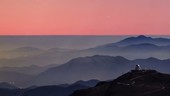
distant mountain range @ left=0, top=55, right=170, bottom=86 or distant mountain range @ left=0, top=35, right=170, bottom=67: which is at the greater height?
distant mountain range @ left=0, top=35, right=170, bottom=67

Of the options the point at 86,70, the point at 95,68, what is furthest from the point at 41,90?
the point at 95,68

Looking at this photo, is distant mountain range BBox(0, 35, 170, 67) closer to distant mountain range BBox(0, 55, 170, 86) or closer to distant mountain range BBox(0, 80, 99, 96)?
distant mountain range BBox(0, 55, 170, 86)

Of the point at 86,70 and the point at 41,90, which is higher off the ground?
the point at 86,70

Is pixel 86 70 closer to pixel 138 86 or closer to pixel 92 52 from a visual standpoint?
pixel 92 52

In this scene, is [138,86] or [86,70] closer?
[138,86]

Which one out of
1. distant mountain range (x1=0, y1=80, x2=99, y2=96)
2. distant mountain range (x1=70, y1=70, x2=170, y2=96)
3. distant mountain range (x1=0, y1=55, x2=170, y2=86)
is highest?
distant mountain range (x1=70, y1=70, x2=170, y2=96)

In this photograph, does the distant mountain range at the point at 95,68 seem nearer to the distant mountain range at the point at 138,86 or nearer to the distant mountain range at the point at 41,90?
the distant mountain range at the point at 41,90

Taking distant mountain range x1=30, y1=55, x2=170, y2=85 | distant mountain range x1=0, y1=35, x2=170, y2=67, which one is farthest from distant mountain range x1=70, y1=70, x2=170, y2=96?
distant mountain range x1=0, y1=35, x2=170, y2=67

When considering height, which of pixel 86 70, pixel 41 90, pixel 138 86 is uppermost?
pixel 138 86

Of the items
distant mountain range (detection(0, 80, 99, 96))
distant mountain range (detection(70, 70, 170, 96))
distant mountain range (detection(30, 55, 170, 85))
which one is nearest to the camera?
distant mountain range (detection(70, 70, 170, 96))

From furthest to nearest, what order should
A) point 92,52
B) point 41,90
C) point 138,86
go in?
1. point 41,90
2. point 92,52
3. point 138,86
